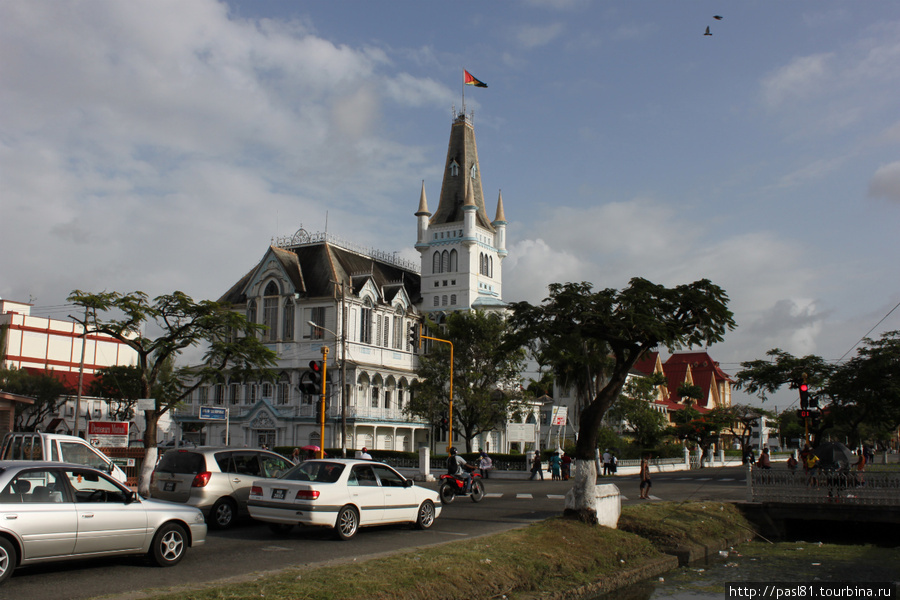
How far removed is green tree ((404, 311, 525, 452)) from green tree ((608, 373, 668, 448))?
515 inches

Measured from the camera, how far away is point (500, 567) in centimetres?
1169

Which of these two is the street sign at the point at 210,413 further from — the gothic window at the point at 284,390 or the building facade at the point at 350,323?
the gothic window at the point at 284,390

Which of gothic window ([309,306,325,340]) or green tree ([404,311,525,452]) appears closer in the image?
green tree ([404,311,525,452])

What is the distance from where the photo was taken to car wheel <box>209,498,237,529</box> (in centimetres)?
1558

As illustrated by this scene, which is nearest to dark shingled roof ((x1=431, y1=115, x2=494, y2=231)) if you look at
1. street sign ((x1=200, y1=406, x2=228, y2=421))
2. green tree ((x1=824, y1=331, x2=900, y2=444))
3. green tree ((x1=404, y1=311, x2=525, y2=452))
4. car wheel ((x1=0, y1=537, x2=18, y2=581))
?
green tree ((x1=404, y1=311, x2=525, y2=452))

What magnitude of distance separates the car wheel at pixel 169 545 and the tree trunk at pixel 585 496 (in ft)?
26.6

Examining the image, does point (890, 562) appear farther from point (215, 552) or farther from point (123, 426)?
point (123, 426)

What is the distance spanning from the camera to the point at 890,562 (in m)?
16.6

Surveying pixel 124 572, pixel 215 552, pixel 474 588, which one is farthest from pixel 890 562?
pixel 124 572

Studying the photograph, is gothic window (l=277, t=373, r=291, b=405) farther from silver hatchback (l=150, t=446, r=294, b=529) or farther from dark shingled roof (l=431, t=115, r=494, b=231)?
silver hatchback (l=150, t=446, r=294, b=529)

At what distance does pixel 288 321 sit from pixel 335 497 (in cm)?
4366

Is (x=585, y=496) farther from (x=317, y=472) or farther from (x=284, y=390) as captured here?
(x=284, y=390)

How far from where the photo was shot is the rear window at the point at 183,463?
1578cm

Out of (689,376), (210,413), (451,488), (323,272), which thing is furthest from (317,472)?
(689,376)
